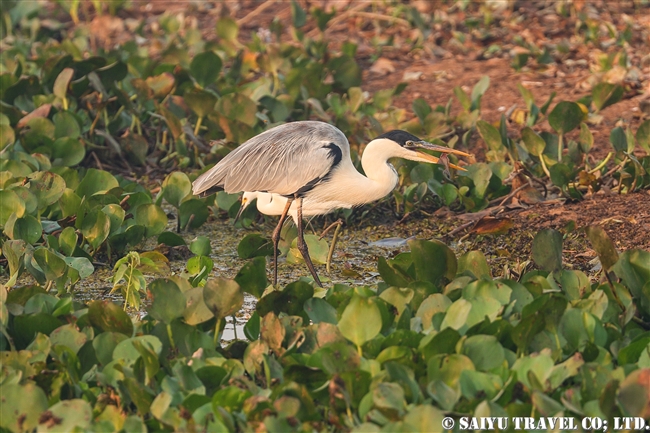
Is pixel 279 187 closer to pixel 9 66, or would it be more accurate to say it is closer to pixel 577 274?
pixel 577 274

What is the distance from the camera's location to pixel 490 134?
613 centimetres

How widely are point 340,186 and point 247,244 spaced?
1.86 feet

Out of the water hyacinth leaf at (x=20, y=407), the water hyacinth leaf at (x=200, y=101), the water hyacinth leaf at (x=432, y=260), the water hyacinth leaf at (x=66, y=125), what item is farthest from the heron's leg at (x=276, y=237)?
the water hyacinth leaf at (x=20, y=407)

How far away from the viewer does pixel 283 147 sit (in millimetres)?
5195

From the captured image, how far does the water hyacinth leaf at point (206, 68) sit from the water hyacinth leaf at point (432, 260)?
3.51 meters

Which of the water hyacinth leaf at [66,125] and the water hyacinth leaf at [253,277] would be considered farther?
the water hyacinth leaf at [66,125]

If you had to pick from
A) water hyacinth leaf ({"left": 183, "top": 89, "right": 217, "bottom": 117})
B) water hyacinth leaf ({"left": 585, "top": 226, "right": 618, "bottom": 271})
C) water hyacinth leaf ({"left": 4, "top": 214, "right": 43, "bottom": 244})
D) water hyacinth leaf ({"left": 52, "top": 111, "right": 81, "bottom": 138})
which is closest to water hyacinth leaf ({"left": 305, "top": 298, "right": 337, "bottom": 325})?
water hyacinth leaf ({"left": 585, "top": 226, "right": 618, "bottom": 271})

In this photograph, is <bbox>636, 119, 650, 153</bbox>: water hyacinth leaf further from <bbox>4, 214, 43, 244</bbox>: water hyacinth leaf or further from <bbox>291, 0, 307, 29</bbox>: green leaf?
<bbox>291, 0, 307, 29</bbox>: green leaf

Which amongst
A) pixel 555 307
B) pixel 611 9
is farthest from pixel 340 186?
pixel 611 9

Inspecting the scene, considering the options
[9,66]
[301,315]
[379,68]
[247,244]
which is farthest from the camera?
[379,68]

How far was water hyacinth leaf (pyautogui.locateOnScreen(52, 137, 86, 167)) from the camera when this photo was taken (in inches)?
240

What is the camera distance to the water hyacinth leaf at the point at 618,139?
583cm

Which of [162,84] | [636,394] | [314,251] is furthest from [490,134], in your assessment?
[636,394]

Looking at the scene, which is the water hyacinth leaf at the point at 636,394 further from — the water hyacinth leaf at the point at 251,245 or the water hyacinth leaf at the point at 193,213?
the water hyacinth leaf at the point at 193,213
